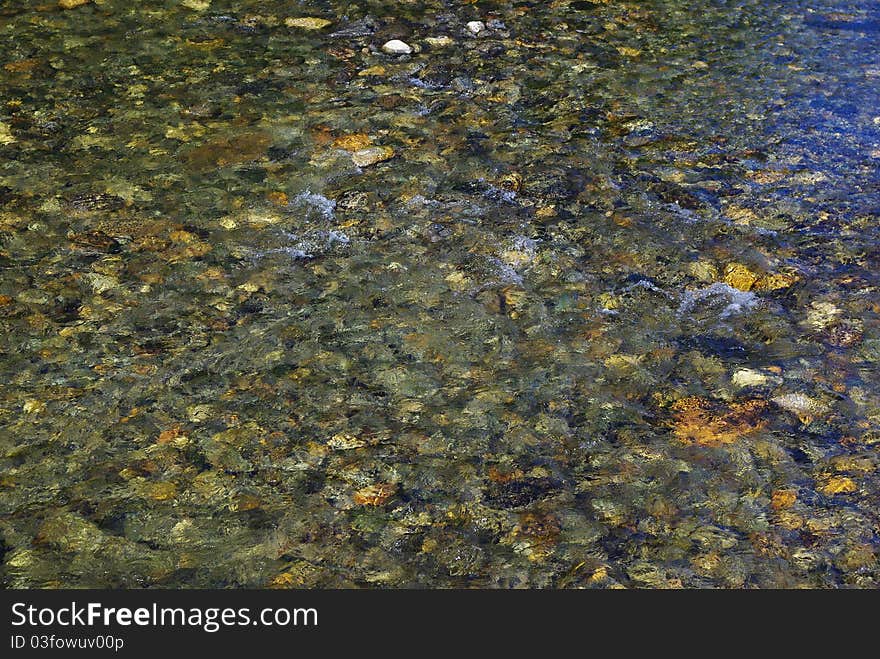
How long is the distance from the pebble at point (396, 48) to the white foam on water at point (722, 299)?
181cm

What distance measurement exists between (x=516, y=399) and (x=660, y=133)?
157cm

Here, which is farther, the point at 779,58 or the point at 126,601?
the point at 779,58

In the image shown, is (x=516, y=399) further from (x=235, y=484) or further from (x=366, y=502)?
(x=235, y=484)

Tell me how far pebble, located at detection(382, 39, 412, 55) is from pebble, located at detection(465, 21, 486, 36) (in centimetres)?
33

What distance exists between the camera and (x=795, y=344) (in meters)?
2.61

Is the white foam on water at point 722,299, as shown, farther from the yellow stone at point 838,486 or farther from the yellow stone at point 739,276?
the yellow stone at point 838,486

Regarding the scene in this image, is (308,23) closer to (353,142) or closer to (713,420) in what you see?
(353,142)

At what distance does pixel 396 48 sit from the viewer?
402cm

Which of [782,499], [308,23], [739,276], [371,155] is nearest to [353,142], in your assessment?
[371,155]

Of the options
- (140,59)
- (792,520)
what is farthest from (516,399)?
(140,59)

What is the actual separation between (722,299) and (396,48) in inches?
75.1

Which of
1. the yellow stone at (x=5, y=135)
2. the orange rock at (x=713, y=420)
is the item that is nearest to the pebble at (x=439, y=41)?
the yellow stone at (x=5, y=135)

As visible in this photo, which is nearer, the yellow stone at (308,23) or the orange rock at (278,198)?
the orange rock at (278,198)

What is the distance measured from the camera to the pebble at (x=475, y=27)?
13.8 ft
